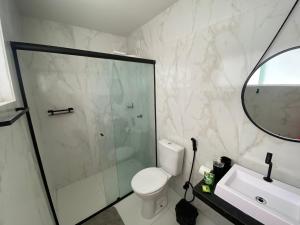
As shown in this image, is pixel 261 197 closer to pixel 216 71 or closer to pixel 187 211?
pixel 187 211

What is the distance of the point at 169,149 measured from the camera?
163 centimetres

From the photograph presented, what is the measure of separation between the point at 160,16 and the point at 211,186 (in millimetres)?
1895

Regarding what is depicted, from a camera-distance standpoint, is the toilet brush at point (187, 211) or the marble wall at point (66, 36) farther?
the marble wall at point (66, 36)

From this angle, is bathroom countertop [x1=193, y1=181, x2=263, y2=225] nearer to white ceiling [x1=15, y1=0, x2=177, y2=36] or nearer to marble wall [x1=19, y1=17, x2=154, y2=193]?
marble wall [x1=19, y1=17, x2=154, y2=193]

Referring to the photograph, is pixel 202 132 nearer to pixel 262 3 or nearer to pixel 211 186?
pixel 211 186

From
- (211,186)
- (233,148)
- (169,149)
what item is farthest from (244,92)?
(169,149)

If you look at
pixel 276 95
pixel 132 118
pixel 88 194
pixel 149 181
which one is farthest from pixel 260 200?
pixel 88 194

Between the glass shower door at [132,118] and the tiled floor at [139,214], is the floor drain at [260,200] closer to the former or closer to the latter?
the tiled floor at [139,214]

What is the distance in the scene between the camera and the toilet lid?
141 centimetres

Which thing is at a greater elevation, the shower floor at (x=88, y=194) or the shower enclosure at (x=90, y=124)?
the shower enclosure at (x=90, y=124)

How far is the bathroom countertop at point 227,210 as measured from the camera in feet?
2.55

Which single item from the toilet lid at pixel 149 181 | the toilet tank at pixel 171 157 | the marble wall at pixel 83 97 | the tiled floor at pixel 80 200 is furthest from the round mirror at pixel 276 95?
the tiled floor at pixel 80 200

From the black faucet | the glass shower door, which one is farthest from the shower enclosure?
the black faucet

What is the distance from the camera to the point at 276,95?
0.95m
